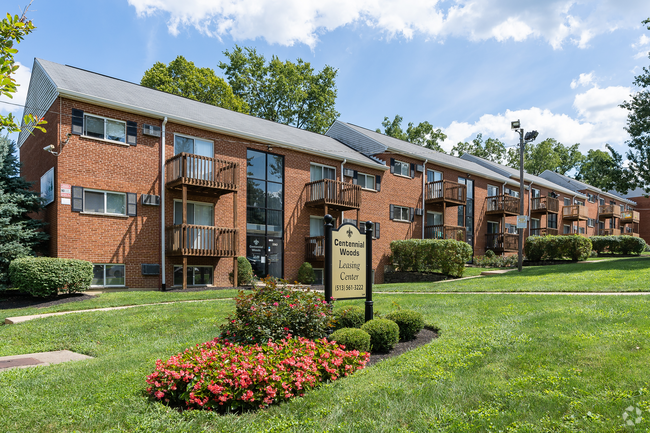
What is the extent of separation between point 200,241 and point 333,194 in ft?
23.2

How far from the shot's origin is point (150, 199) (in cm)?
1631

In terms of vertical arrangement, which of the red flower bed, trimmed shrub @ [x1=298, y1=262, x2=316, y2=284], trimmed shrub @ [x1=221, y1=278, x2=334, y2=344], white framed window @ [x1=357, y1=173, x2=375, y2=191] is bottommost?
trimmed shrub @ [x1=298, y1=262, x2=316, y2=284]

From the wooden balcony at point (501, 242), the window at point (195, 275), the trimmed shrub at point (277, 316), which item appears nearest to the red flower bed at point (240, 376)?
the trimmed shrub at point (277, 316)

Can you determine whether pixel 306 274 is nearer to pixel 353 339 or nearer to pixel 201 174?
pixel 201 174

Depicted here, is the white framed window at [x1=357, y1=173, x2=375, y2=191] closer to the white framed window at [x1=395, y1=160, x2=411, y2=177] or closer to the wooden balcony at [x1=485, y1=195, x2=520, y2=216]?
the white framed window at [x1=395, y1=160, x2=411, y2=177]

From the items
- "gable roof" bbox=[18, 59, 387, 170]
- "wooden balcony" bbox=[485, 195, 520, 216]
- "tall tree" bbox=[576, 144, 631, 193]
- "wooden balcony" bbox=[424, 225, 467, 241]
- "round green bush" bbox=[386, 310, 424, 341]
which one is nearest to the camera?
"round green bush" bbox=[386, 310, 424, 341]

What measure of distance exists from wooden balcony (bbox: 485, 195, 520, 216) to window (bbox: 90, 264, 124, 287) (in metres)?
25.3

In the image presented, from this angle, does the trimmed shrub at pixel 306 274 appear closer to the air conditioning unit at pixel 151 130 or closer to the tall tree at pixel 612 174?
the air conditioning unit at pixel 151 130

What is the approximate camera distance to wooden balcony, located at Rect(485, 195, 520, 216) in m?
31.5

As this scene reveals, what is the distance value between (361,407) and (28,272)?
1194 cm

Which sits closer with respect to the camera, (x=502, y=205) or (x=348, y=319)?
(x=348, y=319)

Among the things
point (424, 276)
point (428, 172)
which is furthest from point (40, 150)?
point (428, 172)

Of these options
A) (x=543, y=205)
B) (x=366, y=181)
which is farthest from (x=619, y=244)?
(x=366, y=181)

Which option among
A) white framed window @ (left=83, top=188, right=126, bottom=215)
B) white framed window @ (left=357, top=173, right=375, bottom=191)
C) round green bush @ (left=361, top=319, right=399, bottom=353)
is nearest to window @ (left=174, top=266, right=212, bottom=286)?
white framed window @ (left=83, top=188, right=126, bottom=215)
